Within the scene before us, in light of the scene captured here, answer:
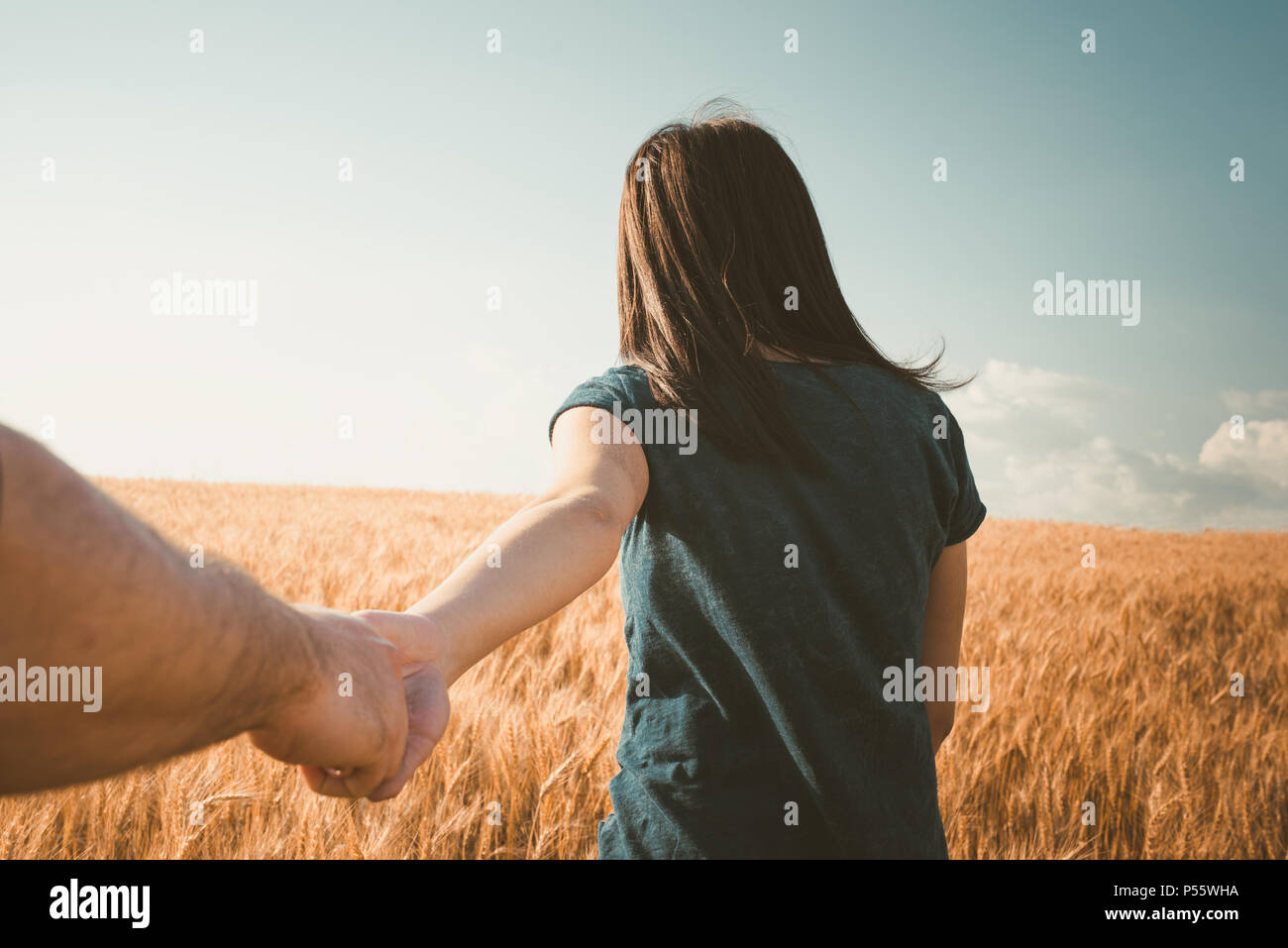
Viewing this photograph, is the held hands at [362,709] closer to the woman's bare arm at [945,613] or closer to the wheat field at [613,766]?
the wheat field at [613,766]

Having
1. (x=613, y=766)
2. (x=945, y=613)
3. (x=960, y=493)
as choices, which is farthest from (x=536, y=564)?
(x=613, y=766)

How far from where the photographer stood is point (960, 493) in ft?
3.81

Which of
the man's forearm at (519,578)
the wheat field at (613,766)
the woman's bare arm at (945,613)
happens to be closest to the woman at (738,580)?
the man's forearm at (519,578)

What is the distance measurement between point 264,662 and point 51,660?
16cm

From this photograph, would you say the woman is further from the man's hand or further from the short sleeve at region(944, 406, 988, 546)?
the short sleeve at region(944, 406, 988, 546)

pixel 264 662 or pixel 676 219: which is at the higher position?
pixel 676 219

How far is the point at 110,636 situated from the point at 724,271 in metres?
0.89

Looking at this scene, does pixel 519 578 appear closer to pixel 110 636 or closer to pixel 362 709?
pixel 362 709

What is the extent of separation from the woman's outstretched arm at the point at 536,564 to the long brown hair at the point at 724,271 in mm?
125

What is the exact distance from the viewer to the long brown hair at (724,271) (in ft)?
3.31
